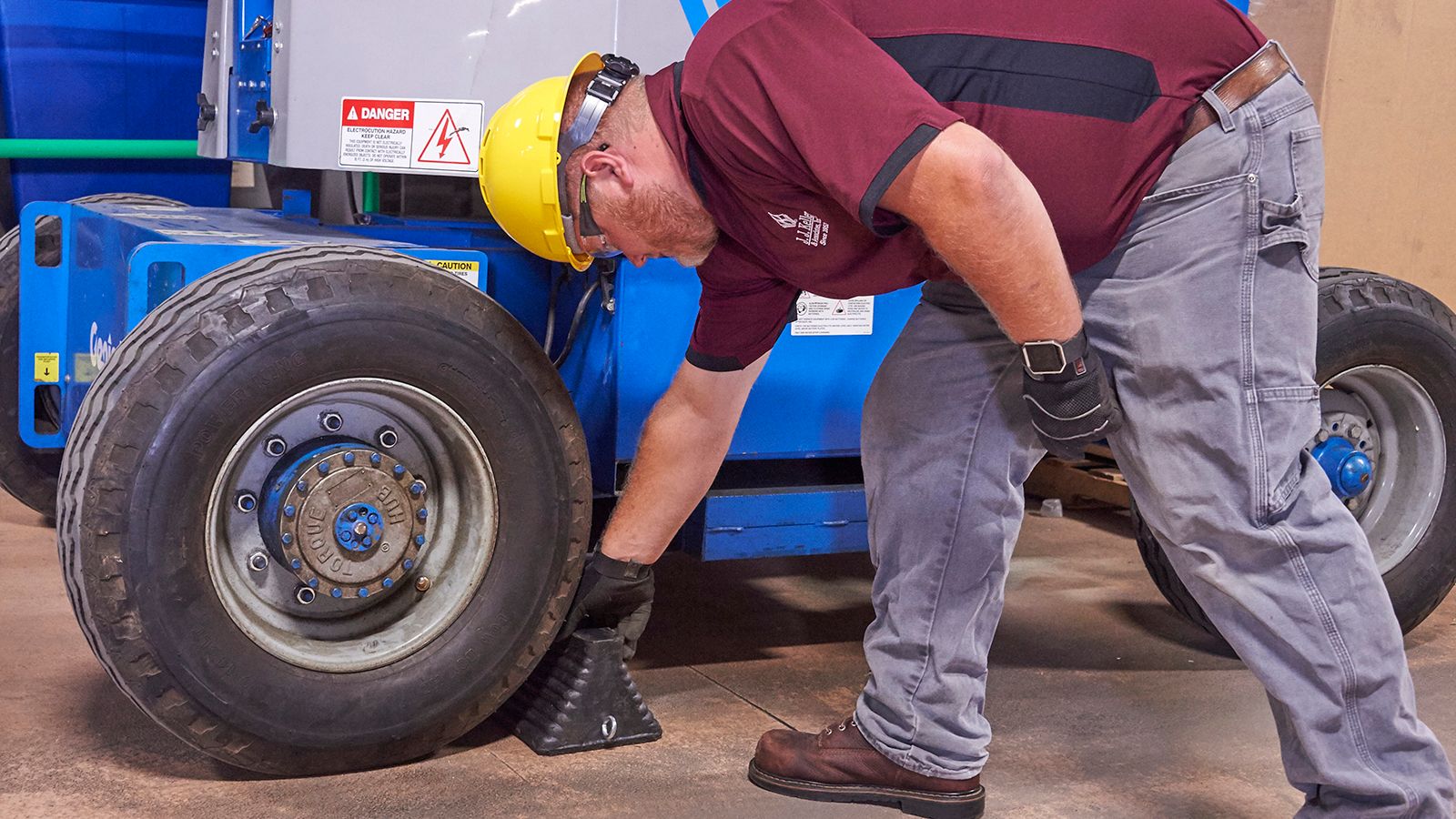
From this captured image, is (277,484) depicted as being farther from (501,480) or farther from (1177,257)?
(1177,257)

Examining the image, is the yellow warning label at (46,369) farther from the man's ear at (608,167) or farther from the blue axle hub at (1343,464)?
the blue axle hub at (1343,464)

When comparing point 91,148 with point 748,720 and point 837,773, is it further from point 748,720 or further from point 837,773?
point 837,773

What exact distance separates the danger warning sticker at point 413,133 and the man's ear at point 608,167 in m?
0.67

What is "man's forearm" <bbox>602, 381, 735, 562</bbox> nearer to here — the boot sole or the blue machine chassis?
the blue machine chassis

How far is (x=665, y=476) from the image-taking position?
8.01 ft

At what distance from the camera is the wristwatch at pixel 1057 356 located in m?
1.95

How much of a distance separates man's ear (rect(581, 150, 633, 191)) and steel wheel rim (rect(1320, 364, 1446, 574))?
2.02 m

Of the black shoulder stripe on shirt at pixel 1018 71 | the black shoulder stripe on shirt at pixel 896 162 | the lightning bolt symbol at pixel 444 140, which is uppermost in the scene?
the black shoulder stripe on shirt at pixel 1018 71

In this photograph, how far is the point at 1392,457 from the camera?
342cm

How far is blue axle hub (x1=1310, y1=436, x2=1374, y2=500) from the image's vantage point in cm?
329

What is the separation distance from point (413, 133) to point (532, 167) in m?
0.63

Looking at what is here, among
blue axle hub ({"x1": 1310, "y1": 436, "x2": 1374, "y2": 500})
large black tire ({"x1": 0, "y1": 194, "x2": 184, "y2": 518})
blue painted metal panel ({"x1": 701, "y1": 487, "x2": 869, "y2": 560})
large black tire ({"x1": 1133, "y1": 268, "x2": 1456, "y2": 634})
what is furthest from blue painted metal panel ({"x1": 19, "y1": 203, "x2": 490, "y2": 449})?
blue axle hub ({"x1": 1310, "y1": 436, "x2": 1374, "y2": 500})

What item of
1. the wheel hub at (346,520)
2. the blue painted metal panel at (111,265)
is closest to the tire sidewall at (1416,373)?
the blue painted metal panel at (111,265)

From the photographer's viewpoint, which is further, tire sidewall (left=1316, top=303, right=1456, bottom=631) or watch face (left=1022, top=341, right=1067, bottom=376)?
tire sidewall (left=1316, top=303, right=1456, bottom=631)
